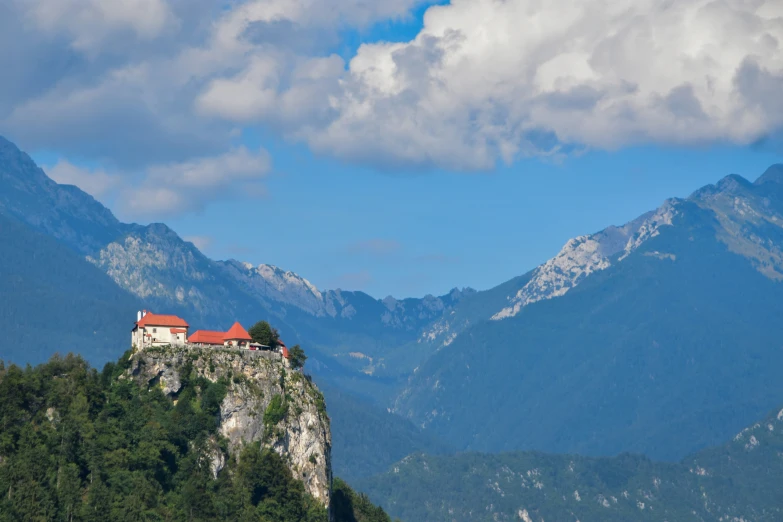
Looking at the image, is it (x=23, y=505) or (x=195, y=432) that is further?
(x=195, y=432)

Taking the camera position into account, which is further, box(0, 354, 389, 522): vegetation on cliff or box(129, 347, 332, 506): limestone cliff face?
box(129, 347, 332, 506): limestone cliff face

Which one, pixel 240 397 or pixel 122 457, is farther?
pixel 240 397

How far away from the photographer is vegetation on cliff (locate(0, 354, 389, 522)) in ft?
578

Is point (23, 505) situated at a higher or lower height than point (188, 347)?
lower

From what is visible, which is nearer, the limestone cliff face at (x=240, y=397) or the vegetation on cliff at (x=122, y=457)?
the vegetation on cliff at (x=122, y=457)

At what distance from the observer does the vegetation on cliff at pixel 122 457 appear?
6934 inches

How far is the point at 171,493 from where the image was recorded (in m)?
186

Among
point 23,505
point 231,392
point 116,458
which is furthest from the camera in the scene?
point 231,392

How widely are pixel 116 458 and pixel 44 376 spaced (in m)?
17.4

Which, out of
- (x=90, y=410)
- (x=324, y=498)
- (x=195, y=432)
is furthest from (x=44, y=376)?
(x=324, y=498)

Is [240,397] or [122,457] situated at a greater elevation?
[240,397]

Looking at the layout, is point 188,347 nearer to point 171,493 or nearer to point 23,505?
point 171,493

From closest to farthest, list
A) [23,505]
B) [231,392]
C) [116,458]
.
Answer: [23,505]
[116,458]
[231,392]

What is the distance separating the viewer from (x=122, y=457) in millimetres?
182875
